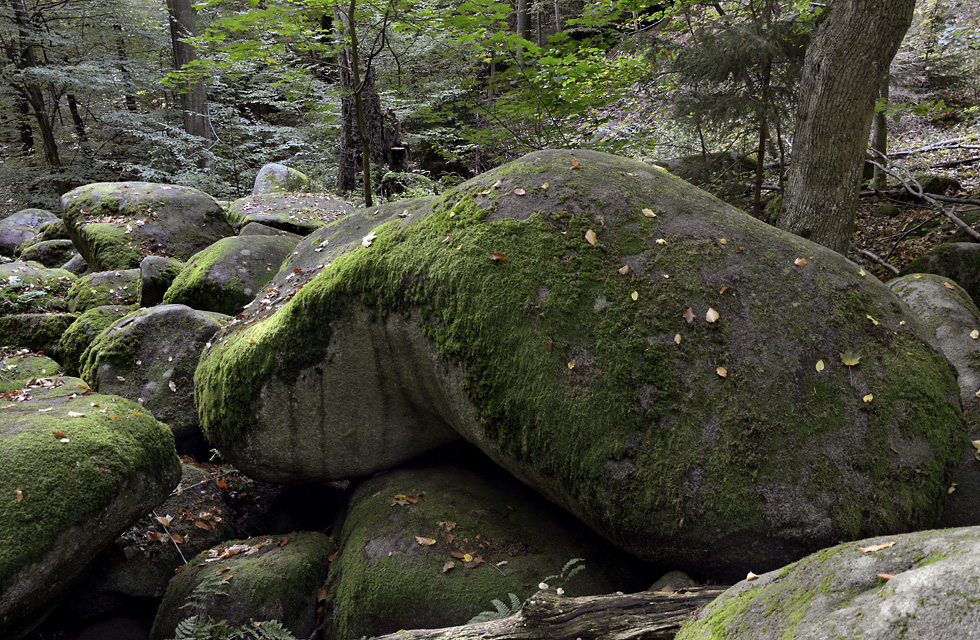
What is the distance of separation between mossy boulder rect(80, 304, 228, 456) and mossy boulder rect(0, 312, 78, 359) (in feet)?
5.34

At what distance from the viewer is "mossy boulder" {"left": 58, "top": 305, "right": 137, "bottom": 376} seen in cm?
698

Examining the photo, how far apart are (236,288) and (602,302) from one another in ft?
17.2

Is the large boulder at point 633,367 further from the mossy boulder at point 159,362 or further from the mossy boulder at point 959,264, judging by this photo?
the mossy boulder at point 959,264

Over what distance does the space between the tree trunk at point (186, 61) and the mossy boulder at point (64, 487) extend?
13401 millimetres

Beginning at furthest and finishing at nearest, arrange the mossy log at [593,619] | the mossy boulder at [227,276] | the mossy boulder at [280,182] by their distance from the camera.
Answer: the mossy boulder at [280,182] → the mossy boulder at [227,276] → the mossy log at [593,619]

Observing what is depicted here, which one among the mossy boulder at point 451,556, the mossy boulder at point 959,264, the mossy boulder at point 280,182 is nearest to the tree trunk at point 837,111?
the mossy boulder at point 959,264

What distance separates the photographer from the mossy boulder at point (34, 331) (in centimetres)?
762

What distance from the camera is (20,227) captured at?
1435 cm

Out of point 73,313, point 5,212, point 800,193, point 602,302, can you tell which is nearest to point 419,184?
point 73,313

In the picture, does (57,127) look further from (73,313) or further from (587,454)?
(587,454)

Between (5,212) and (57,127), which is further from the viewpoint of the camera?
(57,127)

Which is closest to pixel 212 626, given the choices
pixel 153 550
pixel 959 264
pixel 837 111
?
pixel 153 550

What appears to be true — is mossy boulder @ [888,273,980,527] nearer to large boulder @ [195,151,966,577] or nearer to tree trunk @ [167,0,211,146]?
large boulder @ [195,151,966,577]

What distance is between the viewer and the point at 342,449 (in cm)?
460
